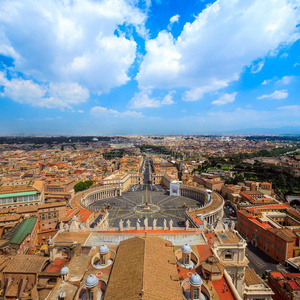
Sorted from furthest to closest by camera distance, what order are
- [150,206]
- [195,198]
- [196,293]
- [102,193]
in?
[102,193] → [195,198] → [150,206] → [196,293]

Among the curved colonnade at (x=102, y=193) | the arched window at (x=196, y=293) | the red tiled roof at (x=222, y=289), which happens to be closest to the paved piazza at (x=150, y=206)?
the curved colonnade at (x=102, y=193)

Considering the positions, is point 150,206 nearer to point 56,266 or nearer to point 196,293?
point 56,266

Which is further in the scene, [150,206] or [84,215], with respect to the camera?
[150,206]

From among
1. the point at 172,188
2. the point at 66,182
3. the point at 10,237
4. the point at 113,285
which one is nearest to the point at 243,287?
the point at 113,285

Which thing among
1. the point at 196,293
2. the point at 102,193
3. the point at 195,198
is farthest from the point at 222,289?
the point at 102,193

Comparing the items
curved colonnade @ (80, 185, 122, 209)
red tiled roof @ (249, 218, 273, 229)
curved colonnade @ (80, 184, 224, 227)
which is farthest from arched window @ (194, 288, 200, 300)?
curved colonnade @ (80, 185, 122, 209)

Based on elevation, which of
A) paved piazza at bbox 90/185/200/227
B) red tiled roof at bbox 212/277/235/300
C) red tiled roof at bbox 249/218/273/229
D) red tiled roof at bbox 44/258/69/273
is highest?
red tiled roof at bbox 212/277/235/300

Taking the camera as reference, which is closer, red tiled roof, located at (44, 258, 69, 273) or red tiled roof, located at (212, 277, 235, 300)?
red tiled roof, located at (212, 277, 235, 300)

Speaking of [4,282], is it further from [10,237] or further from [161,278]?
[161,278]

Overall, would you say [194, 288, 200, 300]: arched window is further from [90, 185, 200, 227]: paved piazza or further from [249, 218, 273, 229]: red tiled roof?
[90, 185, 200, 227]: paved piazza
